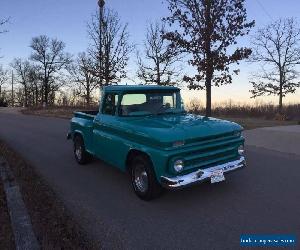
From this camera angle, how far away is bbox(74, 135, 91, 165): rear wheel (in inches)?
348

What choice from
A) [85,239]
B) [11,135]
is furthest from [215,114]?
[85,239]

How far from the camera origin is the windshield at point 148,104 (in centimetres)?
705

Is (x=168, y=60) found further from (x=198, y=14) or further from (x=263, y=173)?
(x=263, y=173)

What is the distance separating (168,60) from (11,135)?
16.8m

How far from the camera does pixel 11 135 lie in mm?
15820

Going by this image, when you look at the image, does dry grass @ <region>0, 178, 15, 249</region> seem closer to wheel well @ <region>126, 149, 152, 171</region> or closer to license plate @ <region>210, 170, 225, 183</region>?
wheel well @ <region>126, 149, 152, 171</region>

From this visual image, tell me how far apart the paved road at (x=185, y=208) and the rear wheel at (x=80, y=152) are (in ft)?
0.72

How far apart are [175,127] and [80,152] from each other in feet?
12.2

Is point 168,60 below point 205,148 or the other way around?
the other way around

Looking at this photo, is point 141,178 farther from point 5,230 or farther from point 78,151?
point 78,151

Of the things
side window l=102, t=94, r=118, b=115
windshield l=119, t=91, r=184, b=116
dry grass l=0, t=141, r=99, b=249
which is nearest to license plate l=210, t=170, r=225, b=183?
windshield l=119, t=91, r=184, b=116

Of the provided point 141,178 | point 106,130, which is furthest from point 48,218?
point 106,130

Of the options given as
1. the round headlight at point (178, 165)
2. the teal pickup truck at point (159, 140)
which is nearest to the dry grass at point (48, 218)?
the teal pickup truck at point (159, 140)

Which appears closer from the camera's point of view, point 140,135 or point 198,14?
point 140,135
